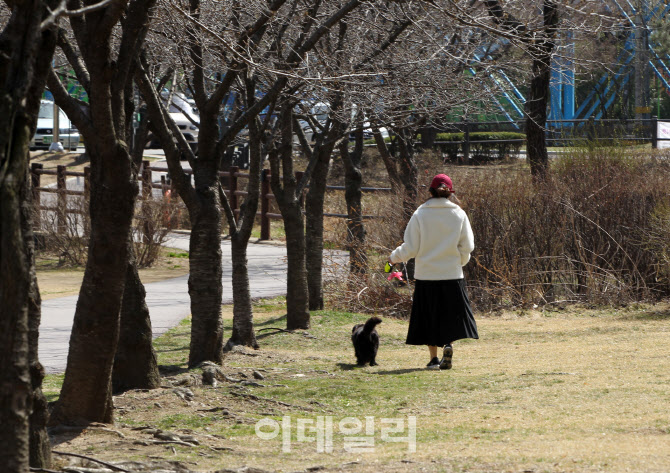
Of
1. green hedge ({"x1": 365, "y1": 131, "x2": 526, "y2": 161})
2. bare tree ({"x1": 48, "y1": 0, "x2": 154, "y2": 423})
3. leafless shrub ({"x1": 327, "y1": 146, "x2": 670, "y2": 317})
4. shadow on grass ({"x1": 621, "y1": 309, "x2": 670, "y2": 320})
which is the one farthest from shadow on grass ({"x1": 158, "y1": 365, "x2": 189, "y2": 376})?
green hedge ({"x1": 365, "y1": 131, "x2": 526, "y2": 161})

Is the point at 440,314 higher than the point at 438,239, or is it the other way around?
the point at 438,239

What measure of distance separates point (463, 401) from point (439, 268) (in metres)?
1.82

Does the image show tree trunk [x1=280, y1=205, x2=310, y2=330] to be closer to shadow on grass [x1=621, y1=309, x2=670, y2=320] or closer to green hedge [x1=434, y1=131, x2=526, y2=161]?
shadow on grass [x1=621, y1=309, x2=670, y2=320]

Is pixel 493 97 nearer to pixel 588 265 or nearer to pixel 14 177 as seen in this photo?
pixel 588 265

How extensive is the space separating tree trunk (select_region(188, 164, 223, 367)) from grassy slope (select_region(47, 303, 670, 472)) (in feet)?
1.01

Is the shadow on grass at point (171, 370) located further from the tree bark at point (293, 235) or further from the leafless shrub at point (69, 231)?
the leafless shrub at point (69, 231)

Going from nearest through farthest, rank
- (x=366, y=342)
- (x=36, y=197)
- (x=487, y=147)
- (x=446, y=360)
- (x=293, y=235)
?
(x=446, y=360) < (x=366, y=342) < (x=293, y=235) < (x=36, y=197) < (x=487, y=147)

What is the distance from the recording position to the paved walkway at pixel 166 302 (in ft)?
30.6

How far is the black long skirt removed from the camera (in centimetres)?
796

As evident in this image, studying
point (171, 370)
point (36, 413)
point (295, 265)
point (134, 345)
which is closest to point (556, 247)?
point (295, 265)

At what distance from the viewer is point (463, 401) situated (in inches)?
252

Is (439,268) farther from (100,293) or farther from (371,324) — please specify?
(100,293)

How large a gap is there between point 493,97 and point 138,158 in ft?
18.8

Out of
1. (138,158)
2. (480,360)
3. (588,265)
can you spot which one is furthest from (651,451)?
(588,265)
